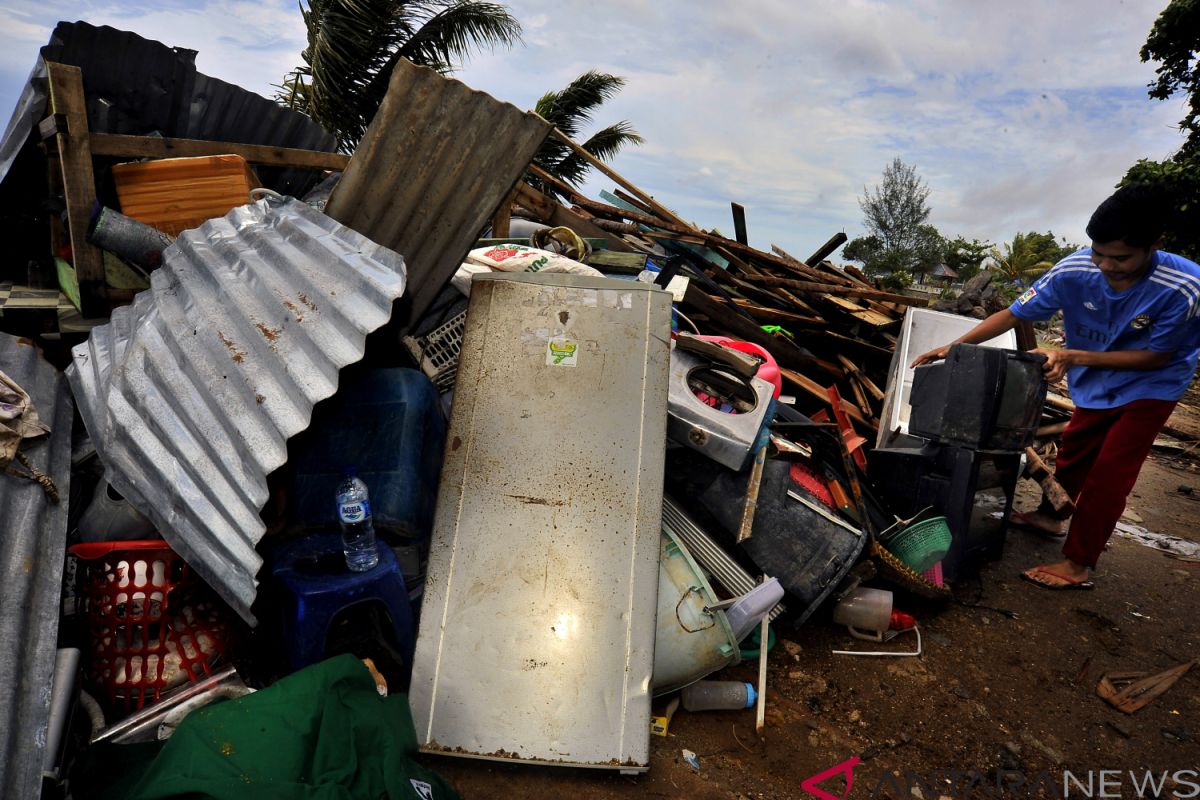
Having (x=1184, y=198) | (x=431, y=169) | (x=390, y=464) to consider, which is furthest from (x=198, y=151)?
(x=1184, y=198)

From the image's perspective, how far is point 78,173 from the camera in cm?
288

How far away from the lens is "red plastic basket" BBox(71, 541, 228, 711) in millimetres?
1856

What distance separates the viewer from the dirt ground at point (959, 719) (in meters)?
2.12

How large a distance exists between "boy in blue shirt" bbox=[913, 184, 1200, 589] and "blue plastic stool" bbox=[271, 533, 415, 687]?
2827 mm

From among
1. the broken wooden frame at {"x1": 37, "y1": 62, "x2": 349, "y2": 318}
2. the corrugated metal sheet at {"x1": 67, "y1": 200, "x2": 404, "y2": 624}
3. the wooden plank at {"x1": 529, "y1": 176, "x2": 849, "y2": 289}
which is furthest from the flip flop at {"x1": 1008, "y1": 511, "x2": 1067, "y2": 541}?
the broken wooden frame at {"x1": 37, "y1": 62, "x2": 349, "y2": 318}

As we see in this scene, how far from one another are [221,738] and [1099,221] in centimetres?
369

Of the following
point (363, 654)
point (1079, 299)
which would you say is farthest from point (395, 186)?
point (1079, 299)

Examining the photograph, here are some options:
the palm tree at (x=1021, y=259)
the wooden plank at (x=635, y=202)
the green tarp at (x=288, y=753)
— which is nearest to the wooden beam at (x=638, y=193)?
the wooden plank at (x=635, y=202)

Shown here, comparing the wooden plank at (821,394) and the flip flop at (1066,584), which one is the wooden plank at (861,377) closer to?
the wooden plank at (821,394)

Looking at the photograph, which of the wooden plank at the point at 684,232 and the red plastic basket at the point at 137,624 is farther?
the wooden plank at the point at 684,232

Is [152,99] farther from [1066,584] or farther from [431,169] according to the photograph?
[1066,584]

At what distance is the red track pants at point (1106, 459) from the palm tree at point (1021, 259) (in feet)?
102

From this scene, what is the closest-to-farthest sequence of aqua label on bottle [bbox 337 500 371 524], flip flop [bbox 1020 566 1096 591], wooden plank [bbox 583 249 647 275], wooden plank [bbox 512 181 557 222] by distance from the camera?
aqua label on bottle [bbox 337 500 371 524]
flip flop [bbox 1020 566 1096 591]
wooden plank [bbox 583 249 647 275]
wooden plank [bbox 512 181 557 222]

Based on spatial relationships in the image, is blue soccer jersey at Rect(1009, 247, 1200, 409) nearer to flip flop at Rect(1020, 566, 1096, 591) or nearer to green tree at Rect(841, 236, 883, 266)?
flip flop at Rect(1020, 566, 1096, 591)
